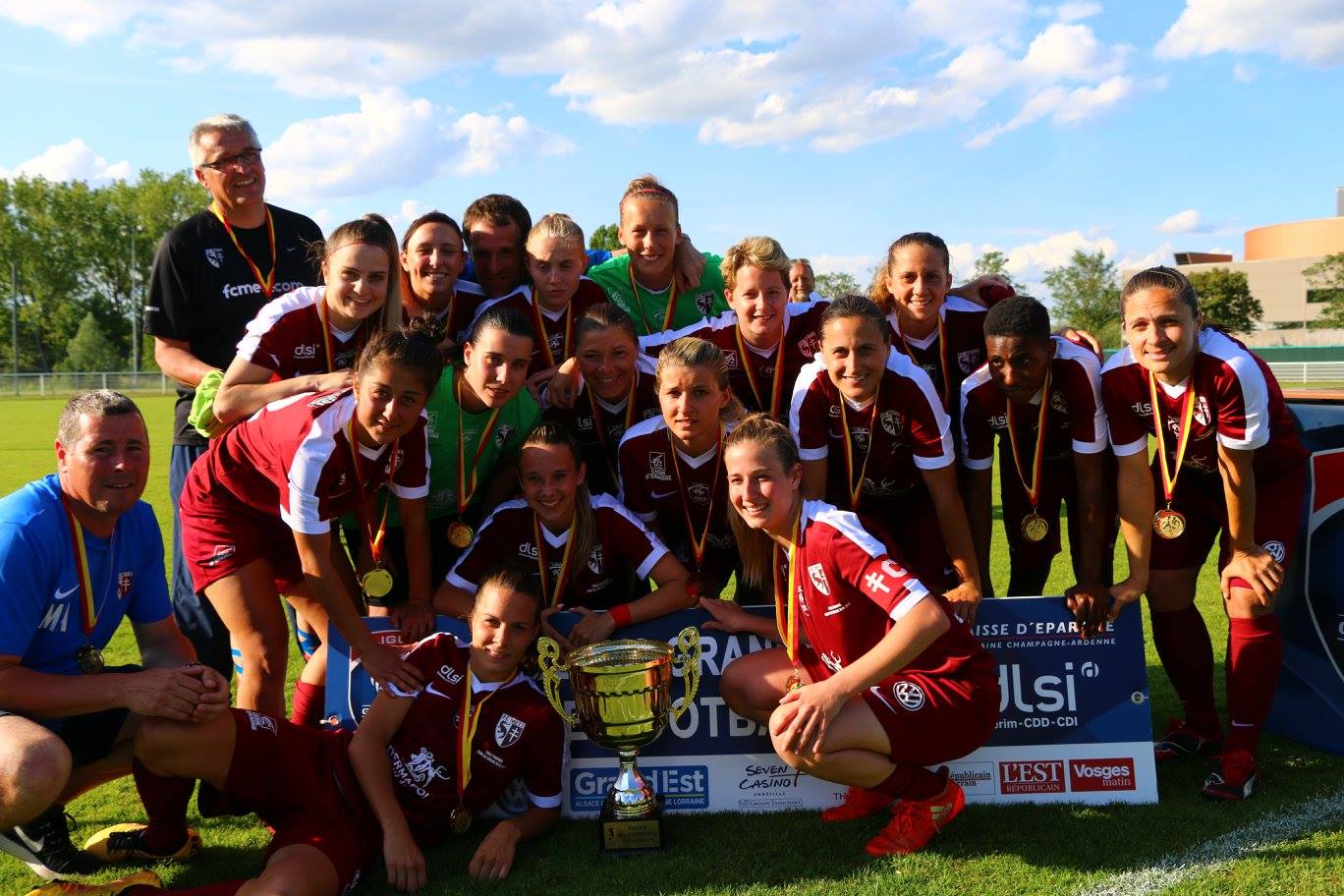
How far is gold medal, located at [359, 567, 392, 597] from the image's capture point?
12.5 ft

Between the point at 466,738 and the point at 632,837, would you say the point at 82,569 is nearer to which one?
the point at 466,738

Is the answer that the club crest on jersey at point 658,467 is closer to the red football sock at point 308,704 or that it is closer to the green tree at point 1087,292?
the red football sock at point 308,704

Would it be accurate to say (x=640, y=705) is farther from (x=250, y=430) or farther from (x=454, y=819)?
(x=250, y=430)

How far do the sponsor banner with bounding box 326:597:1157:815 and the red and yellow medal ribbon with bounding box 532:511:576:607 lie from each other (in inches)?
7.8

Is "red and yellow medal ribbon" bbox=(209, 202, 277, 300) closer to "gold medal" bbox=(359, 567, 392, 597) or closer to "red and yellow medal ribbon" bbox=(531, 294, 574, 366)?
"red and yellow medal ribbon" bbox=(531, 294, 574, 366)

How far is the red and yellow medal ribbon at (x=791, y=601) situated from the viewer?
10.9ft

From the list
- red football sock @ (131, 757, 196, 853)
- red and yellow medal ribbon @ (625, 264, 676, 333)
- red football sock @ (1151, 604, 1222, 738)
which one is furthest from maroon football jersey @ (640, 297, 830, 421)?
red football sock @ (131, 757, 196, 853)

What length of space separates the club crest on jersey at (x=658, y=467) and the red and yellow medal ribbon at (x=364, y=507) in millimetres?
978

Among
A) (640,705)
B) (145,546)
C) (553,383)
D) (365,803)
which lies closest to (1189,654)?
(640,705)

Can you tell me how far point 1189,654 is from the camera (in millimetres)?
3834

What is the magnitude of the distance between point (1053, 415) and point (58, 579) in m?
3.50

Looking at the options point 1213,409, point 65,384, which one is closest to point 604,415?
point 1213,409

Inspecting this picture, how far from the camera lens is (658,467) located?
4074 millimetres

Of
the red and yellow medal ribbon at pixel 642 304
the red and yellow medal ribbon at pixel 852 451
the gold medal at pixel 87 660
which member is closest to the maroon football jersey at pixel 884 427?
the red and yellow medal ribbon at pixel 852 451
